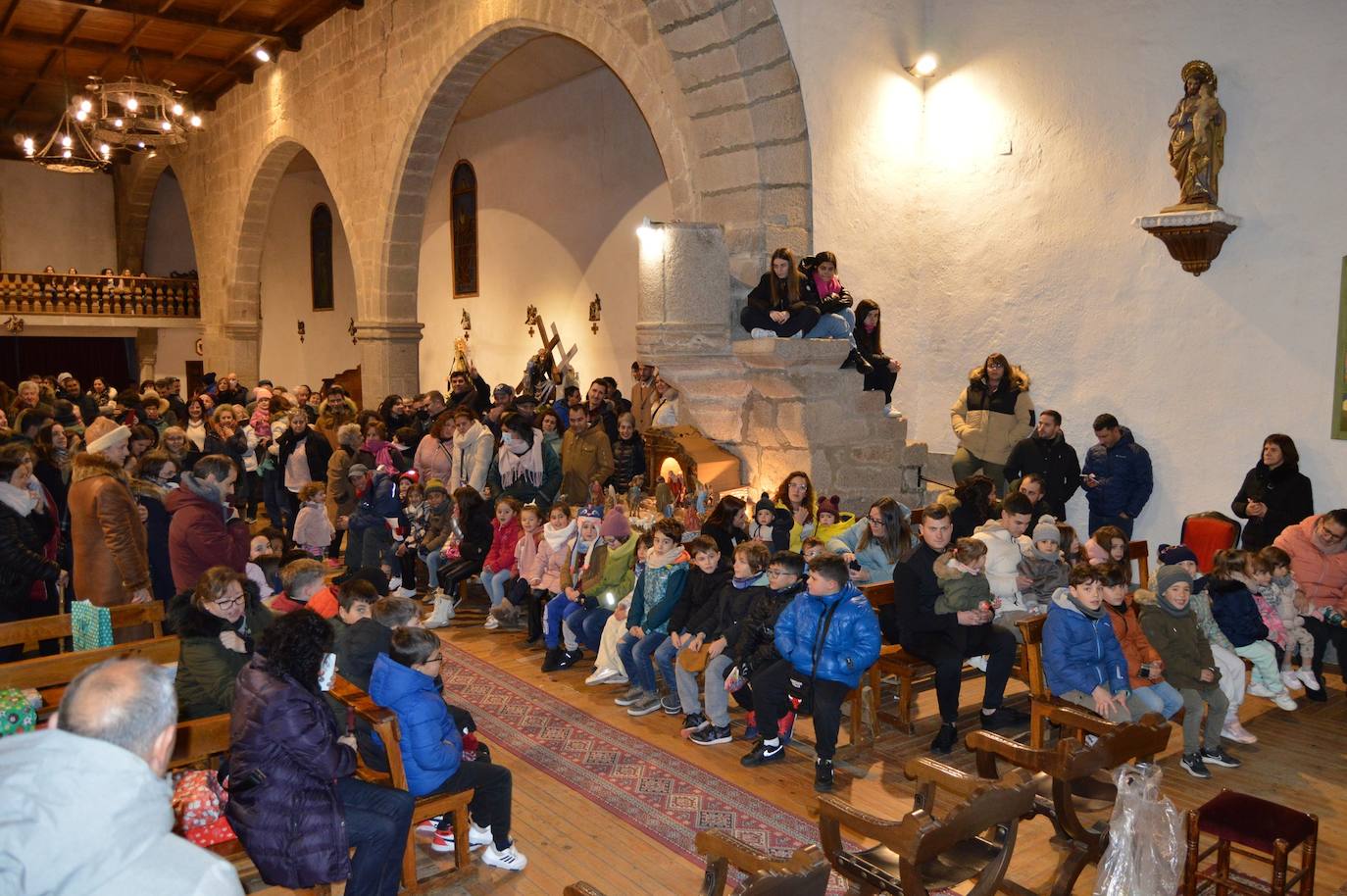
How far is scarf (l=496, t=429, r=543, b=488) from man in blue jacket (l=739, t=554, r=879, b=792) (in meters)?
3.73

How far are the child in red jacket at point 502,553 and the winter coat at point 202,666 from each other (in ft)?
→ 9.98

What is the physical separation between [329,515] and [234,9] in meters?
7.85

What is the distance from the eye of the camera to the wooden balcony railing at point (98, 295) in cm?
A: 1688

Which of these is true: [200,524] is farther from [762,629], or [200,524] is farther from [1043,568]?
[1043,568]

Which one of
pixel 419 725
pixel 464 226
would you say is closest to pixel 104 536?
pixel 419 725

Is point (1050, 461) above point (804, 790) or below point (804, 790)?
above

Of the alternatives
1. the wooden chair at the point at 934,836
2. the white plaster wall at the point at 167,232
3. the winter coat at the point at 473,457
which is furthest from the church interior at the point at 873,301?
the white plaster wall at the point at 167,232

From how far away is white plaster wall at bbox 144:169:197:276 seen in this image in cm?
2098

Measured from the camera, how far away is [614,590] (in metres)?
6.11

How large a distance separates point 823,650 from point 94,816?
3.43m

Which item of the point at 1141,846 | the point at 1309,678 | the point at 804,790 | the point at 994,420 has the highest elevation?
the point at 994,420

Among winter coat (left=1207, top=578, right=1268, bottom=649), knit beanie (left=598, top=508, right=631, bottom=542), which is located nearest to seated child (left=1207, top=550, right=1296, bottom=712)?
winter coat (left=1207, top=578, right=1268, bottom=649)

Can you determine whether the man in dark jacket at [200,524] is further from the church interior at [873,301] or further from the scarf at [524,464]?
the scarf at [524,464]

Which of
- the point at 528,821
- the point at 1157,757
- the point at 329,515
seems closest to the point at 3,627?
the point at 528,821
